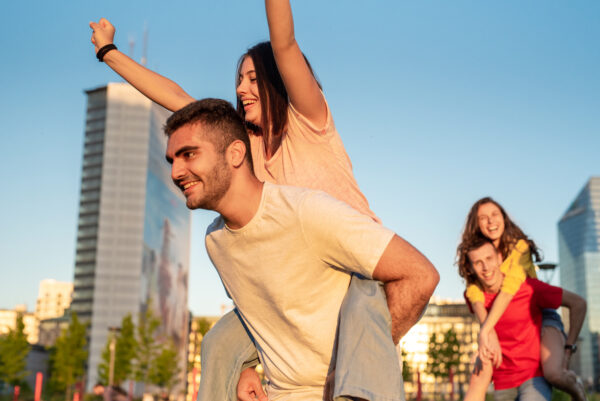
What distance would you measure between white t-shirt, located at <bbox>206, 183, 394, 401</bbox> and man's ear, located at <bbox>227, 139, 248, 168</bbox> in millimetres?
132

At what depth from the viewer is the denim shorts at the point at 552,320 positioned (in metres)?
4.88

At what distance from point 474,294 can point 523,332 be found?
47 cm

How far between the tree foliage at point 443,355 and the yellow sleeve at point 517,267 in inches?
2086

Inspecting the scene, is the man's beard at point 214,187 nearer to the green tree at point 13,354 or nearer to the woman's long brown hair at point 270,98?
the woman's long brown hair at point 270,98

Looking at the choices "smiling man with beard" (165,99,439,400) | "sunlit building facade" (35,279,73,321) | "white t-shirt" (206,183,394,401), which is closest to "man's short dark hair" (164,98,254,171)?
"smiling man with beard" (165,99,439,400)

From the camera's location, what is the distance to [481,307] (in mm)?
5012

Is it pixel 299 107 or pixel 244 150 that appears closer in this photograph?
pixel 244 150

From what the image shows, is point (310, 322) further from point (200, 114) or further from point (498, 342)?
point (498, 342)

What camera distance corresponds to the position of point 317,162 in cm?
274

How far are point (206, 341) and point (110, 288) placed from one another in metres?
120

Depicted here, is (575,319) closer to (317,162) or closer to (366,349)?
(317,162)

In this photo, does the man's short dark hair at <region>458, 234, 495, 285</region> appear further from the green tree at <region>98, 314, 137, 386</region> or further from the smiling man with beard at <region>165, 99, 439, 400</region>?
the green tree at <region>98, 314, 137, 386</region>

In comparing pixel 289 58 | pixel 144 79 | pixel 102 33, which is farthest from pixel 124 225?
pixel 289 58

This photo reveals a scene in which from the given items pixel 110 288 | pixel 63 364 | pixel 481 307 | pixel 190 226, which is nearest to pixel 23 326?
pixel 63 364
